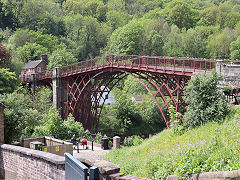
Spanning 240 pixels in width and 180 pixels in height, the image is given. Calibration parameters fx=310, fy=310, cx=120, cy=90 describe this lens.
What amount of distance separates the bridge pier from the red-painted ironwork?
→ 1.82 feet

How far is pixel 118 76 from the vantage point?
116ft

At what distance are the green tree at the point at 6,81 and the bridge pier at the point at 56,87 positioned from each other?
6141 mm

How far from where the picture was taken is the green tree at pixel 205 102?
48.5 feet

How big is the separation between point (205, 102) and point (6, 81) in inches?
849

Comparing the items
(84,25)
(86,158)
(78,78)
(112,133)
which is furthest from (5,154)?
(84,25)

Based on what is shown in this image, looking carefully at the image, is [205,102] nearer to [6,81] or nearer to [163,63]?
[163,63]

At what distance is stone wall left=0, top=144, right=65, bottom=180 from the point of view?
908 centimetres

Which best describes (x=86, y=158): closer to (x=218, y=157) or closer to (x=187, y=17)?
(x=218, y=157)

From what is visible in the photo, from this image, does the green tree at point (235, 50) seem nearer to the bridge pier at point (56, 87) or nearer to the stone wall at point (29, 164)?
the bridge pier at point (56, 87)

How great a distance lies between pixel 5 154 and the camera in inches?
502

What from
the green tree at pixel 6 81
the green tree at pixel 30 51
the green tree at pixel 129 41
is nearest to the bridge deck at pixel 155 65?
the green tree at pixel 6 81

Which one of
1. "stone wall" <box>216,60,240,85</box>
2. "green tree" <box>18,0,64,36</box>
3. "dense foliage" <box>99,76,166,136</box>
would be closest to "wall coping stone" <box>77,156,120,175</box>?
"stone wall" <box>216,60,240,85</box>

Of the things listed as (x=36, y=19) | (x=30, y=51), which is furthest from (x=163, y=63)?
(x=36, y=19)

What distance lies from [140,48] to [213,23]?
34.3 meters
